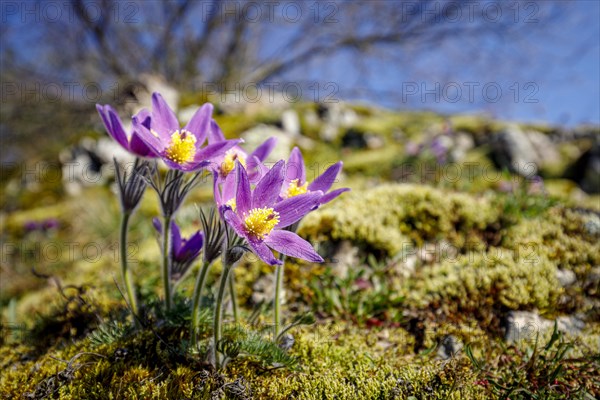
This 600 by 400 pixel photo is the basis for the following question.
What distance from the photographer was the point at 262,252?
1238mm

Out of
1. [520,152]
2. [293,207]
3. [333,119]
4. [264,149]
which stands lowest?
[520,152]

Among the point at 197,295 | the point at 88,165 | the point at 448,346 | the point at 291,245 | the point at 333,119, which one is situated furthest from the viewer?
the point at 333,119

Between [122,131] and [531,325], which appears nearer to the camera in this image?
[122,131]

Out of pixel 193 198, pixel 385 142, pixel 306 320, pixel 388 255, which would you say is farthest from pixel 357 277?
pixel 385 142

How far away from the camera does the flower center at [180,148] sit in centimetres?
146

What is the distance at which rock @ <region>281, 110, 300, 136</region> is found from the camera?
8.43m

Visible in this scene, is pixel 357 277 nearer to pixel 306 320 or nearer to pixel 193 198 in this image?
pixel 306 320

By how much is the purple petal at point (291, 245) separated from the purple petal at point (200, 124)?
21.7 inches

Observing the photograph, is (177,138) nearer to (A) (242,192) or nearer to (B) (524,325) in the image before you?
(A) (242,192)

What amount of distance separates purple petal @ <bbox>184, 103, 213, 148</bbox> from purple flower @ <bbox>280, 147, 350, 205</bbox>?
1.19 feet

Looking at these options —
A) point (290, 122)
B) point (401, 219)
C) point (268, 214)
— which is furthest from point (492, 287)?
point (290, 122)

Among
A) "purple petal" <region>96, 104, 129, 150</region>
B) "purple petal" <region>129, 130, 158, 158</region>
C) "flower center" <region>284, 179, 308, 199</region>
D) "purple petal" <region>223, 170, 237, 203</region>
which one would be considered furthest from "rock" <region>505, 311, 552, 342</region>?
"purple petal" <region>96, 104, 129, 150</region>

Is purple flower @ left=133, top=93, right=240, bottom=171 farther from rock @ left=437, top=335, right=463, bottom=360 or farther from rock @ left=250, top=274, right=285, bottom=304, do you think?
rock @ left=437, top=335, right=463, bottom=360

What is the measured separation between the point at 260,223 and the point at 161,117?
2.12ft
